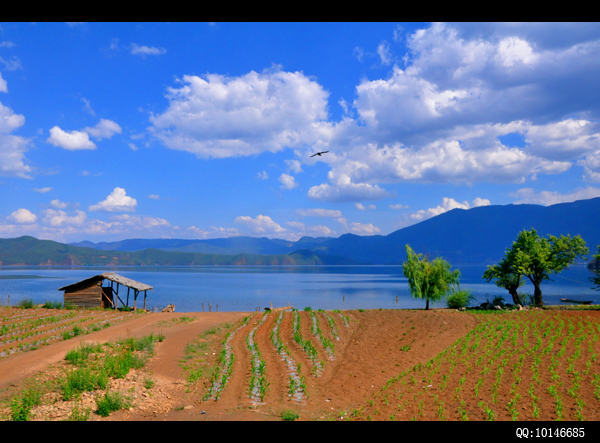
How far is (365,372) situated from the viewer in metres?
18.1

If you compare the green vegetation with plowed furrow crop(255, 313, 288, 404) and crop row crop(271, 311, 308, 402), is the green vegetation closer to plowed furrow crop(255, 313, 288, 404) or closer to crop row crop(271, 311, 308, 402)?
plowed furrow crop(255, 313, 288, 404)

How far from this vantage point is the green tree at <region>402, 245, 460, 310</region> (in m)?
43.1

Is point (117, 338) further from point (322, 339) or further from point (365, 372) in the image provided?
point (365, 372)

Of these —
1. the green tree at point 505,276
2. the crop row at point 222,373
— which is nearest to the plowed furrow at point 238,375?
the crop row at point 222,373

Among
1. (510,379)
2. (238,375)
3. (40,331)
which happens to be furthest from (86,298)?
(510,379)

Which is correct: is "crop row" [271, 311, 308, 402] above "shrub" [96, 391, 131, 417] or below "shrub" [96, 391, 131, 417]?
below

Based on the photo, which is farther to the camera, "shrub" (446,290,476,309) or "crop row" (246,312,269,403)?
"shrub" (446,290,476,309)

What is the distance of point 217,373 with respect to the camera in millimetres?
17797

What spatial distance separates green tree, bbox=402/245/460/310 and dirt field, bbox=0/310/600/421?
40.6 ft

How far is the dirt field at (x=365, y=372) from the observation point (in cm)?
1290

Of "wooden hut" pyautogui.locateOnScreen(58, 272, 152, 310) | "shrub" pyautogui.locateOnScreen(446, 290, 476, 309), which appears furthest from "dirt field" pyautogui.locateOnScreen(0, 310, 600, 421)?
"wooden hut" pyautogui.locateOnScreen(58, 272, 152, 310)

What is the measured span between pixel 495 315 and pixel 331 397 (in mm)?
24469

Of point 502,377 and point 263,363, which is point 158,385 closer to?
point 263,363

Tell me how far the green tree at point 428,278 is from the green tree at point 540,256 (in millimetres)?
6975
